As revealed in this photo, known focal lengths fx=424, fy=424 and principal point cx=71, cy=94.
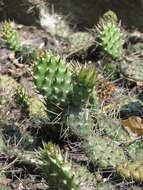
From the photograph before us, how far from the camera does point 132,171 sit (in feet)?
8.50

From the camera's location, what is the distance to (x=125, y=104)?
3.28m

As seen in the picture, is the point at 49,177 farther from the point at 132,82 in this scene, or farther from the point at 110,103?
the point at 132,82

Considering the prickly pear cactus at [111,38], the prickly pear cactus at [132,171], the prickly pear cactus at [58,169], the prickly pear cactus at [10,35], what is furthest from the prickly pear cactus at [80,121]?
the prickly pear cactus at [10,35]

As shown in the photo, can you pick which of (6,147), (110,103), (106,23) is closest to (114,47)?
(106,23)

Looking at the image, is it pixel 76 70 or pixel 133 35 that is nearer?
pixel 76 70

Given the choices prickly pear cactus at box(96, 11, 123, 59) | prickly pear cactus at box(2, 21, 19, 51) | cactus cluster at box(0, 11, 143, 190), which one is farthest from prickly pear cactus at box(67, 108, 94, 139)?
prickly pear cactus at box(2, 21, 19, 51)

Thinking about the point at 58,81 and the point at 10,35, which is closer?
the point at 58,81

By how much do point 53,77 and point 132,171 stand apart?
75cm

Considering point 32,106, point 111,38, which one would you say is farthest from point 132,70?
point 32,106

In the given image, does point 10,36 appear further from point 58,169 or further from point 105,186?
point 58,169

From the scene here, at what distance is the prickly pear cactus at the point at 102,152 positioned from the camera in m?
2.68

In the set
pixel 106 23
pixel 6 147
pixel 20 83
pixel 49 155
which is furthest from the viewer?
pixel 20 83

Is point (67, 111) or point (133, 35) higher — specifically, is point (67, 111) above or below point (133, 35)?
below

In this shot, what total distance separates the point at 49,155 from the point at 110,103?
4.10 feet
